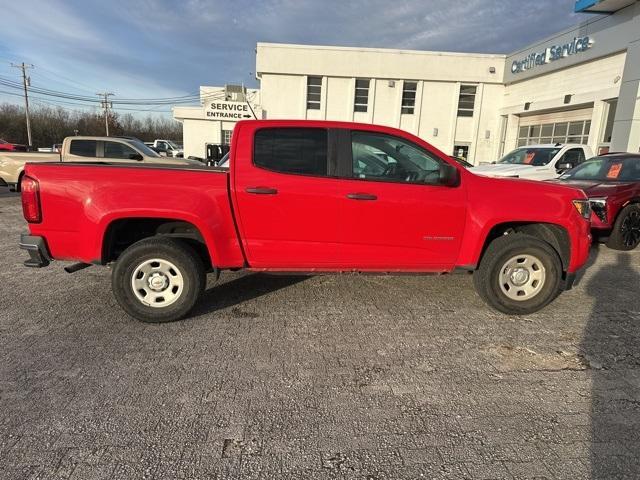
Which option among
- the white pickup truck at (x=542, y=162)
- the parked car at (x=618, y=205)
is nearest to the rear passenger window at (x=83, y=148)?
the white pickup truck at (x=542, y=162)

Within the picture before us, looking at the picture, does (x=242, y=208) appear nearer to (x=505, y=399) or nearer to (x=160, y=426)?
(x=160, y=426)

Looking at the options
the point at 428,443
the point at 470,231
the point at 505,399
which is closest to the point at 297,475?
the point at 428,443

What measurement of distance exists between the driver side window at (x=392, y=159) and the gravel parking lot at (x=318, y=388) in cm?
142

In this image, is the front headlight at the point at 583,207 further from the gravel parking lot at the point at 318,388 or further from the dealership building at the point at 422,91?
the dealership building at the point at 422,91

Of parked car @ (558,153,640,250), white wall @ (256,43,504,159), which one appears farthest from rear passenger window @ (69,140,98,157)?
white wall @ (256,43,504,159)

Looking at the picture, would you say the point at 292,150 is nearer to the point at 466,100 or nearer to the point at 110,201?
the point at 110,201

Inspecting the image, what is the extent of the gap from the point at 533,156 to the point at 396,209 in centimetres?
967

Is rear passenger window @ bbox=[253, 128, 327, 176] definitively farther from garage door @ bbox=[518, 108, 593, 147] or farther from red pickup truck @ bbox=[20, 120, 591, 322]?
garage door @ bbox=[518, 108, 593, 147]

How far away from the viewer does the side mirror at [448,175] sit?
4.14 metres

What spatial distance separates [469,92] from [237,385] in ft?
86.6

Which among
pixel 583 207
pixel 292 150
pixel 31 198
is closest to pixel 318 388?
pixel 292 150

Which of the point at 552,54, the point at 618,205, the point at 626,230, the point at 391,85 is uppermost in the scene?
the point at 552,54

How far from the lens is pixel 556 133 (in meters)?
20.1

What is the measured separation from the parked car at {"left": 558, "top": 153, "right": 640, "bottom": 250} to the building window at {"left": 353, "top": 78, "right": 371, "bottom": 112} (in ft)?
63.5
